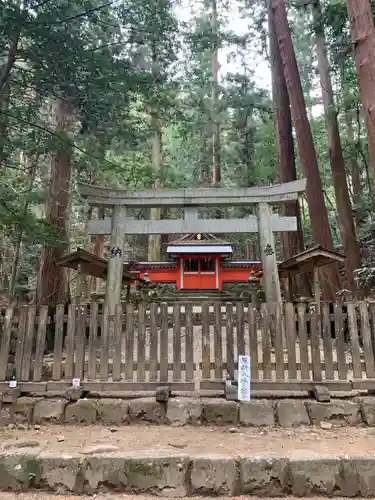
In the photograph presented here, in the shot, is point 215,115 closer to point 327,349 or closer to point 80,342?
point 327,349

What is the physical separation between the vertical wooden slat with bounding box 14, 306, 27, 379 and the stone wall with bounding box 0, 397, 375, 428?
379 millimetres

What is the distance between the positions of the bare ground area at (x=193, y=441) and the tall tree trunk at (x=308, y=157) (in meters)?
5.46

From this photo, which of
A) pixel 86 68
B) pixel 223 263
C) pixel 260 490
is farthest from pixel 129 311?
pixel 223 263

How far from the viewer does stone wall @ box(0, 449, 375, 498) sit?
2.88m

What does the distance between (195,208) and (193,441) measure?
467cm

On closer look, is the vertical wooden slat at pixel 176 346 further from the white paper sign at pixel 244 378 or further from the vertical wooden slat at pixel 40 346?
the vertical wooden slat at pixel 40 346

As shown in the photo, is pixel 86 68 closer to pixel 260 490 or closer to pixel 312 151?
pixel 260 490

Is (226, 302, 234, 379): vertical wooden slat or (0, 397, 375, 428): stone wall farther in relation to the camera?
(226, 302, 234, 379): vertical wooden slat

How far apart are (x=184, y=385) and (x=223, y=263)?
15430mm

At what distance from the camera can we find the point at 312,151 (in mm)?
9289

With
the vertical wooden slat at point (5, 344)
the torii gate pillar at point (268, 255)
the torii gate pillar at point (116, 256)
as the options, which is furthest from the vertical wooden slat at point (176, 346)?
the torii gate pillar at point (268, 255)

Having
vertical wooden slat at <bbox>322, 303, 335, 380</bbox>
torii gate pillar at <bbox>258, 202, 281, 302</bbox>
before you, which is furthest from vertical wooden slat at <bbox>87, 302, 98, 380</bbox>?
torii gate pillar at <bbox>258, 202, 281, 302</bbox>

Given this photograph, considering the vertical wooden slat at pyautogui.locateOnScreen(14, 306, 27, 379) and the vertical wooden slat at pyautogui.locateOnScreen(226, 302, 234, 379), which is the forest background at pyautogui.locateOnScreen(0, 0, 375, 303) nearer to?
the vertical wooden slat at pyautogui.locateOnScreen(14, 306, 27, 379)

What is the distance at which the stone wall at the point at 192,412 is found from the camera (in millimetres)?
3848
